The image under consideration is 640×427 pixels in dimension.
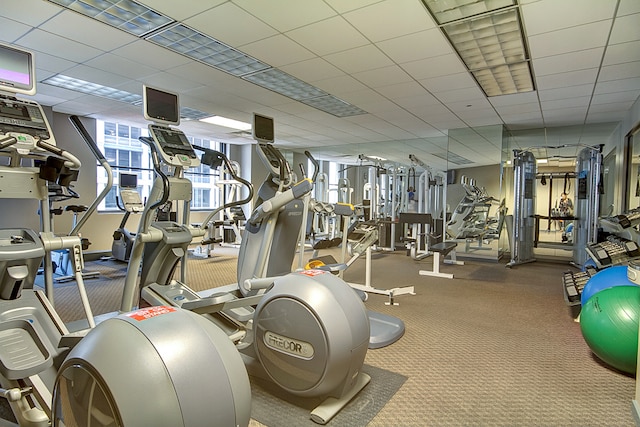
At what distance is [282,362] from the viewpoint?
6.35 feet

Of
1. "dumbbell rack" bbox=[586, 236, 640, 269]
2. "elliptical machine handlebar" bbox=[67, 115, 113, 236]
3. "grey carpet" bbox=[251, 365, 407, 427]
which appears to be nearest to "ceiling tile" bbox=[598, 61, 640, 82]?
"dumbbell rack" bbox=[586, 236, 640, 269]

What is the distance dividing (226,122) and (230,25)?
4.17m

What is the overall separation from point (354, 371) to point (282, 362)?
388 mm

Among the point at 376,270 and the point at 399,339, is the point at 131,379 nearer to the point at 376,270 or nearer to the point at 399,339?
the point at 399,339

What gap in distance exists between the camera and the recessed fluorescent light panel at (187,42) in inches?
116

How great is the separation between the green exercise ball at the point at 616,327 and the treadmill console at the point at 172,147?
3.09m

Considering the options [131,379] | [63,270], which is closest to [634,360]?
[131,379]

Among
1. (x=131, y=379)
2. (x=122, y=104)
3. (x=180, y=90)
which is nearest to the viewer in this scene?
(x=131, y=379)

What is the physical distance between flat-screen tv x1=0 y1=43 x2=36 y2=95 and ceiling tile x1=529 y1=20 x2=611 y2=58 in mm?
3931

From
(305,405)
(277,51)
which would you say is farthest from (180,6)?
(305,405)

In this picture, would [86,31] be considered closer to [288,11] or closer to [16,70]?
[16,70]

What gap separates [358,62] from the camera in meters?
3.99

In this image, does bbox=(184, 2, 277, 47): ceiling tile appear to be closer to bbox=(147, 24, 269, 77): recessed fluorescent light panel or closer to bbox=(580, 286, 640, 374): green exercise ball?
bbox=(147, 24, 269, 77): recessed fluorescent light panel

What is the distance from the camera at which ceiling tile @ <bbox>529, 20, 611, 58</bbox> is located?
3.12m
